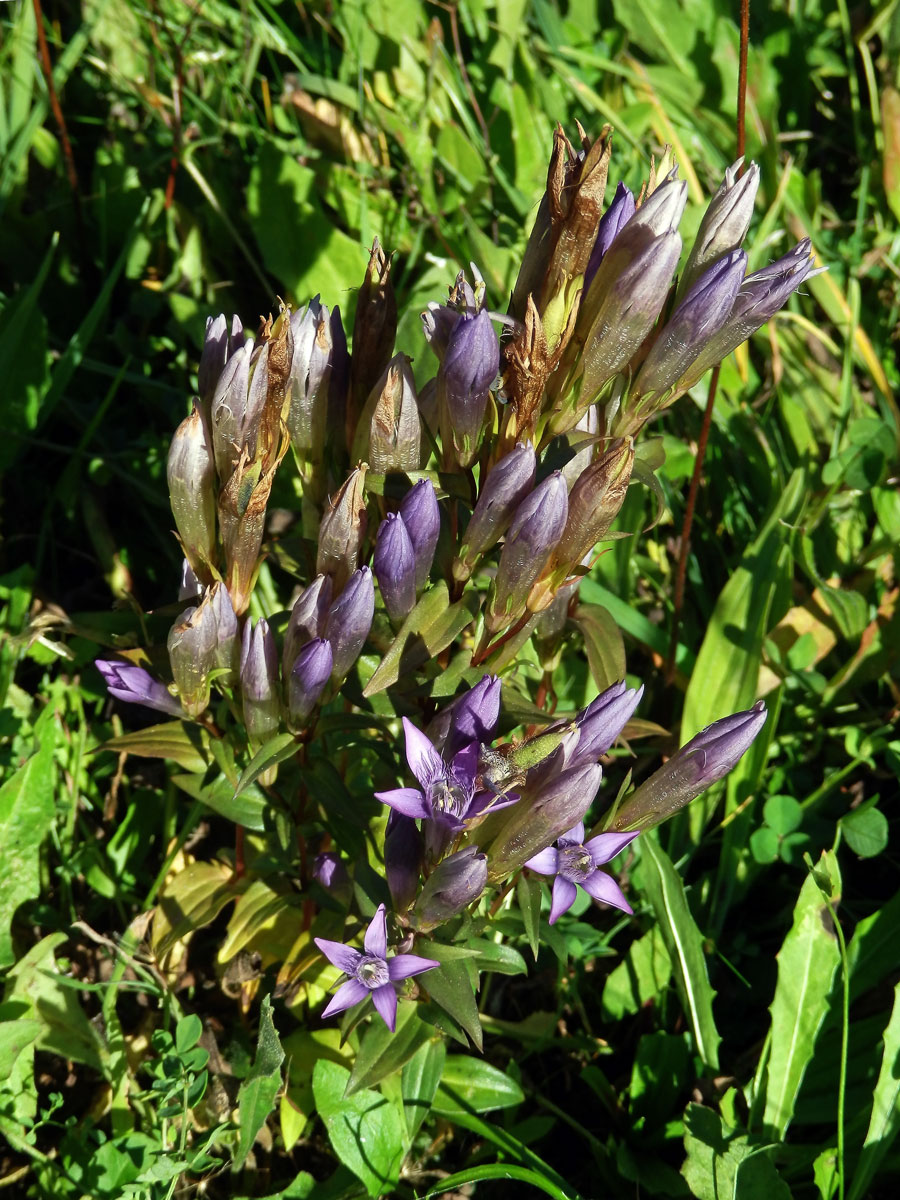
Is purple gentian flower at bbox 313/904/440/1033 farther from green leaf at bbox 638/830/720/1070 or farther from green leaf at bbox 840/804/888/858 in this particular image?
green leaf at bbox 840/804/888/858

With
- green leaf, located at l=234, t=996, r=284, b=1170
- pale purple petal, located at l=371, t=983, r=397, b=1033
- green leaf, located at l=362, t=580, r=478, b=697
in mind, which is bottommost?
green leaf, located at l=234, t=996, r=284, b=1170

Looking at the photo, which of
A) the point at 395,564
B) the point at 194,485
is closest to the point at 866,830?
the point at 395,564

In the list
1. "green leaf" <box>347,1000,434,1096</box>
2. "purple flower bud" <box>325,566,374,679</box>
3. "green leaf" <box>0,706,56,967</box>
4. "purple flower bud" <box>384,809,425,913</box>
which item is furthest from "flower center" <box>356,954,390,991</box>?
"green leaf" <box>0,706,56,967</box>

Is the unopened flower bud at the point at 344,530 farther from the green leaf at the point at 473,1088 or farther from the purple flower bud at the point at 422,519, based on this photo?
the green leaf at the point at 473,1088

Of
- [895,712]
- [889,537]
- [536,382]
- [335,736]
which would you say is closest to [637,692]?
[536,382]

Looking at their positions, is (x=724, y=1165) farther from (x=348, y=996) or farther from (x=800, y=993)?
(x=348, y=996)

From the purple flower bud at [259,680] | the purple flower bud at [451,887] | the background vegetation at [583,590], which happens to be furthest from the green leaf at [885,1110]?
the purple flower bud at [259,680]

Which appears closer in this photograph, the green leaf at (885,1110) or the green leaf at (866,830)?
the green leaf at (885,1110)
